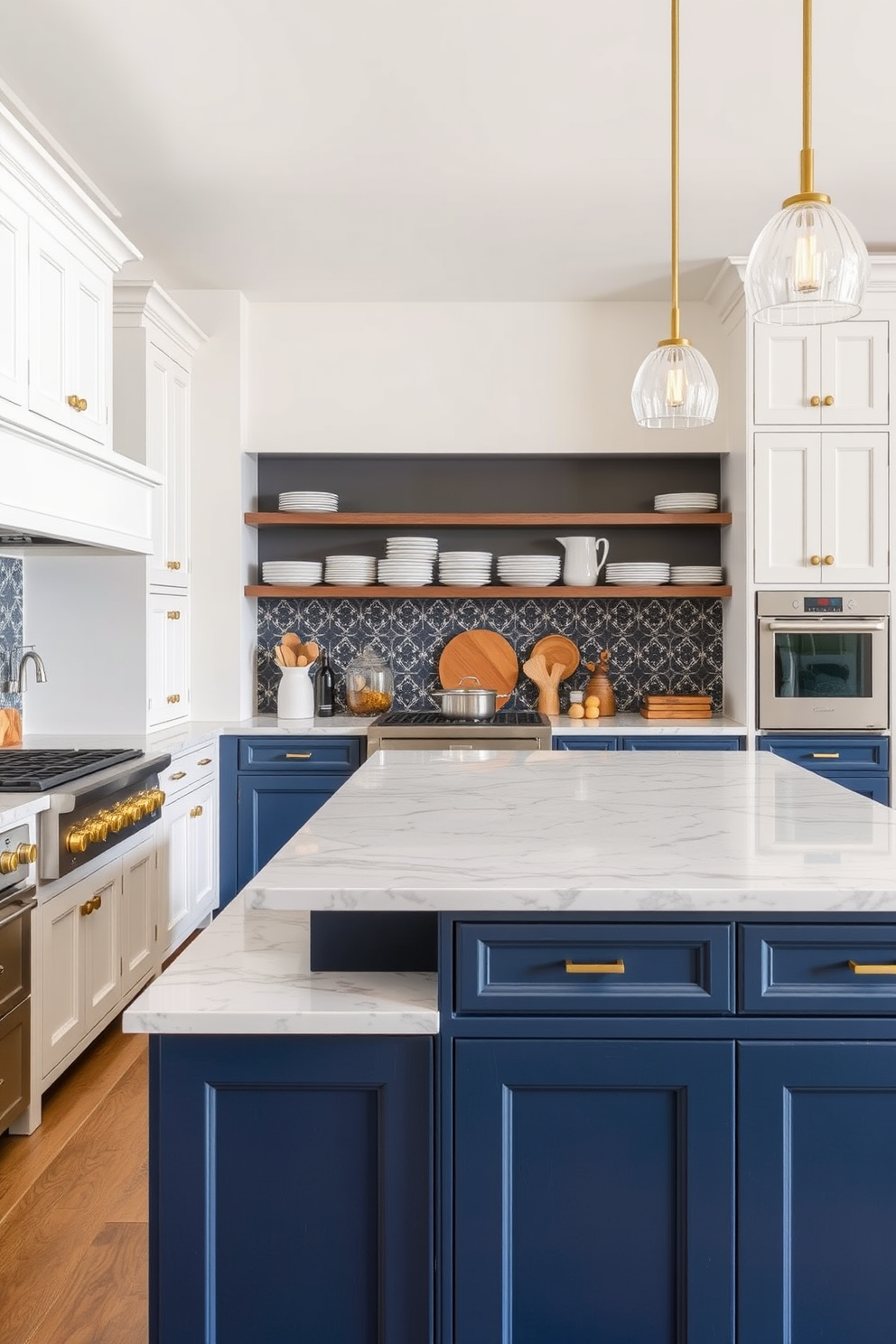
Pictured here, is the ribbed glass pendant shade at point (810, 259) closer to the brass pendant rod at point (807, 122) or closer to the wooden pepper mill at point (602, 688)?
the brass pendant rod at point (807, 122)

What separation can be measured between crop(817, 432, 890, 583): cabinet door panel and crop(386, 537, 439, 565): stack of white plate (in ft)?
5.79

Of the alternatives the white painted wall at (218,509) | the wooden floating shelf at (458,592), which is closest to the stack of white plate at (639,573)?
the wooden floating shelf at (458,592)

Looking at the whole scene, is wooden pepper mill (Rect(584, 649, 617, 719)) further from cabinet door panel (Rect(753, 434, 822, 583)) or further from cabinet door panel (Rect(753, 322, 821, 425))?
cabinet door panel (Rect(753, 322, 821, 425))

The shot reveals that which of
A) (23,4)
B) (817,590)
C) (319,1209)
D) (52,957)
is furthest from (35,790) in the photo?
(817,590)

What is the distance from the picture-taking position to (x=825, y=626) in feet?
14.7

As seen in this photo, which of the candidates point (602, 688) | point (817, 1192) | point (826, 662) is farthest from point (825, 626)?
point (817, 1192)

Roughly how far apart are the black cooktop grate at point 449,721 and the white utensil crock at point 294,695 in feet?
1.21

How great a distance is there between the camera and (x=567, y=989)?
1.58m

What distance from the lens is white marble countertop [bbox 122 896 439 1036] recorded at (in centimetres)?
152

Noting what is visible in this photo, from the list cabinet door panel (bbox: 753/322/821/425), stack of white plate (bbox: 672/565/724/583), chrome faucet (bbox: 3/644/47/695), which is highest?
cabinet door panel (bbox: 753/322/821/425)

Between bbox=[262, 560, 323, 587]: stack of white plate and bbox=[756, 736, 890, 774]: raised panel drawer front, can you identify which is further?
bbox=[262, 560, 323, 587]: stack of white plate

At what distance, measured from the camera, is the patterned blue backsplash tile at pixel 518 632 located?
5.19 metres

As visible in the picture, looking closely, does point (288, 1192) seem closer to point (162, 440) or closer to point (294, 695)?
point (294, 695)

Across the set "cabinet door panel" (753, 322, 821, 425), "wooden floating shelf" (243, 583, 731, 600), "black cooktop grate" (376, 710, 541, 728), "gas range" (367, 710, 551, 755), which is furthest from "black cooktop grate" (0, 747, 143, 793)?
"cabinet door panel" (753, 322, 821, 425)
